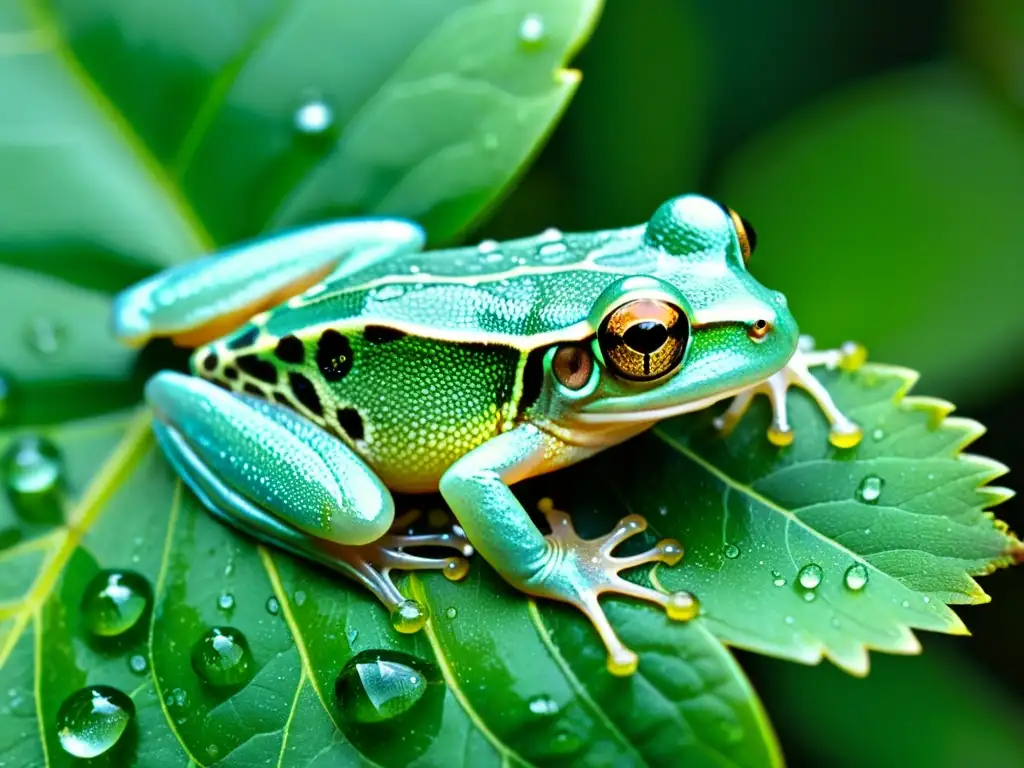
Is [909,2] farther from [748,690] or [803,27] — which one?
[748,690]

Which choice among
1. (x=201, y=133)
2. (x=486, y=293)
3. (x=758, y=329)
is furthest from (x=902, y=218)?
(x=201, y=133)

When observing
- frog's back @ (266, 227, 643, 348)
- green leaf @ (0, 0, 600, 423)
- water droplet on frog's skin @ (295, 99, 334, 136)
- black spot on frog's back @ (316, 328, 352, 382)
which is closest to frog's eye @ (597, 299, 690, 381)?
frog's back @ (266, 227, 643, 348)

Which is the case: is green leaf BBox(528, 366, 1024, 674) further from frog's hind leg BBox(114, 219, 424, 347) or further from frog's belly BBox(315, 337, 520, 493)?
frog's hind leg BBox(114, 219, 424, 347)

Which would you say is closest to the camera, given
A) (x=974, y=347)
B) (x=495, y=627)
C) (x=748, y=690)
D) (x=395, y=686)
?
(x=748, y=690)

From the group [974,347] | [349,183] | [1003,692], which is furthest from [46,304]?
[1003,692]

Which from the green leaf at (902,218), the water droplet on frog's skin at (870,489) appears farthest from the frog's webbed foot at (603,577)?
the green leaf at (902,218)

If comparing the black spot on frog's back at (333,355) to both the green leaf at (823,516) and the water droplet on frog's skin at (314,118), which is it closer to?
the green leaf at (823,516)

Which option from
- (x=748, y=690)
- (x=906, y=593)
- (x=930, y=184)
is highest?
(x=930, y=184)

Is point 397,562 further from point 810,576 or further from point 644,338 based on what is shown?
point 810,576
